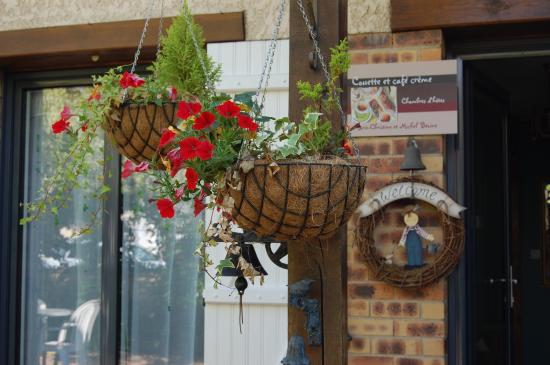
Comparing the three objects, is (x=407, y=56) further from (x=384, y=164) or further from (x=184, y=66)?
(x=184, y=66)

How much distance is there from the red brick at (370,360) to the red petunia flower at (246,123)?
186 centimetres

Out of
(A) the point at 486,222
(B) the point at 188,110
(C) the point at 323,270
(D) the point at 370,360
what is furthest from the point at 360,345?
(B) the point at 188,110

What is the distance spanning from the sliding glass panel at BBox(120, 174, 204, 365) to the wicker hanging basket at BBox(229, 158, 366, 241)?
2333 mm

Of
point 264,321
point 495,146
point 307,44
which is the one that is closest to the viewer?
point 307,44

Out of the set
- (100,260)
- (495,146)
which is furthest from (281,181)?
(495,146)

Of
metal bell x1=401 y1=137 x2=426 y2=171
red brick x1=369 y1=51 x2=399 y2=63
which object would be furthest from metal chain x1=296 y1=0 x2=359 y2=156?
red brick x1=369 y1=51 x2=399 y2=63

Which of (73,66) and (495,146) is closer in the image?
(73,66)

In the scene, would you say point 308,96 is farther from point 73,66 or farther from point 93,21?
point 73,66

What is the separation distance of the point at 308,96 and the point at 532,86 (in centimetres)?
473

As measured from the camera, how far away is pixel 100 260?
4426mm

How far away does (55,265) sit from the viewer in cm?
456

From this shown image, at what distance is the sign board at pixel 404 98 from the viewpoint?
140 inches

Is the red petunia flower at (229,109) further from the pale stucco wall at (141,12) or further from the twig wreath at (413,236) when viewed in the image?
the pale stucco wall at (141,12)

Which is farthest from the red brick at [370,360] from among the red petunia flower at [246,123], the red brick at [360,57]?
the red petunia flower at [246,123]
